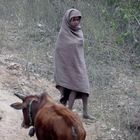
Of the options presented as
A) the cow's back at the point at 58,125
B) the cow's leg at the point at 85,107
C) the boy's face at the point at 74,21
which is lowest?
the cow's leg at the point at 85,107

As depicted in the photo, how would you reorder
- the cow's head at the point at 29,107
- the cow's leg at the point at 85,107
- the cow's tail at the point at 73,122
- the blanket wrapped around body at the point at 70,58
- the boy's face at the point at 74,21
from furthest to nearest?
the cow's leg at the point at 85,107
the blanket wrapped around body at the point at 70,58
the boy's face at the point at 74,21
the cow's head at the point at 29,107
the cow's tail at the point at 73,122

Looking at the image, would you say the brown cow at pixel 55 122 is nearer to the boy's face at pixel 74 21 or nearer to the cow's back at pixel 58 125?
the cow's back at pixel 58 125

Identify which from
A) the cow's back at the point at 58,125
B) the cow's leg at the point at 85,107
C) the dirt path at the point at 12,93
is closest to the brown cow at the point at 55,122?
the cow's back at the point at 58,125

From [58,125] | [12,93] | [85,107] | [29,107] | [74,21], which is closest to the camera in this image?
[58,125]

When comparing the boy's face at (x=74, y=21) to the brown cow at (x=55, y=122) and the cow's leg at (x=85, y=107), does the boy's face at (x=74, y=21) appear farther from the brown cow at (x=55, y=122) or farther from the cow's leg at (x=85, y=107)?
the brown cow at (x=55, y=122)

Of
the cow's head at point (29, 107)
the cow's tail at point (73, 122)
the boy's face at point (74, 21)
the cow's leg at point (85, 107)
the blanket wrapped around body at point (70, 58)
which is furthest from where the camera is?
the cow's leg at point (85, 107)

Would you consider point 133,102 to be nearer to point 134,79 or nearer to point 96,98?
point 96,98

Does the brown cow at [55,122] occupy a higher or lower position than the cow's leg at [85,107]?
higher

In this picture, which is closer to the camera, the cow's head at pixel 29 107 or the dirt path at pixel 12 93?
the cow's head at pixel 29 107

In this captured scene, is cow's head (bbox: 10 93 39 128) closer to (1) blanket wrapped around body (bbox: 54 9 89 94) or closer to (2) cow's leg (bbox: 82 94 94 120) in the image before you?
(1) blanket wrapped around body (bbox: 54 9 89 94)

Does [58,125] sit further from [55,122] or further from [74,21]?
[74,21]

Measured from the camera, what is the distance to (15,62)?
9.64 m

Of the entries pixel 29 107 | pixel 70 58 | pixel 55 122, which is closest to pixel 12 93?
pixel 70 58

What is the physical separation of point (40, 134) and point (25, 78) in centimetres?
379
